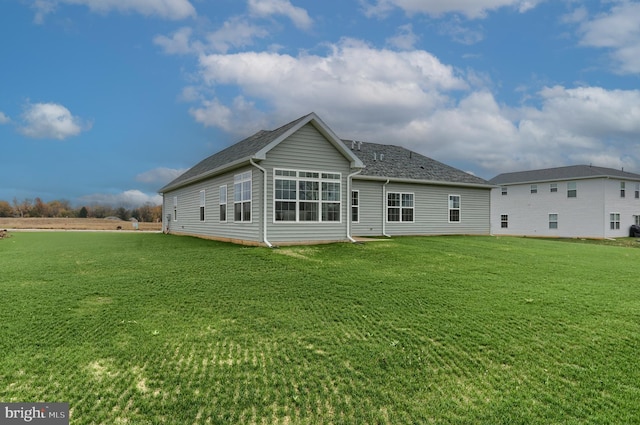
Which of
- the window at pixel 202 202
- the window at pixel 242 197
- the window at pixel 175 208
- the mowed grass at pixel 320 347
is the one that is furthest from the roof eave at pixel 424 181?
the window at pixel 175 208

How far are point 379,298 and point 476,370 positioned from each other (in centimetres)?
262

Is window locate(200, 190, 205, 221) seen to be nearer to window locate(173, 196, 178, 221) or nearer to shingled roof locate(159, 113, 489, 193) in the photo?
shingled roof locate(159, 113, 489, 193)

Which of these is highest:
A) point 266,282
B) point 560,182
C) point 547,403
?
point 560,182

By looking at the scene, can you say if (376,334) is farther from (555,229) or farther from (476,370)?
(555,229)

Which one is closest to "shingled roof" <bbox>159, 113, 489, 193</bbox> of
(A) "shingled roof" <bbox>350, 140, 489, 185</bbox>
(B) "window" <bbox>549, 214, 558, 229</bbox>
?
(A) "shingled roof" <bbox>350, 140, 489, 185</bbox>

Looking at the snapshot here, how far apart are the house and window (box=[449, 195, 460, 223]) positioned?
54 millimetres

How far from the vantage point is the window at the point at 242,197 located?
14.5 meters

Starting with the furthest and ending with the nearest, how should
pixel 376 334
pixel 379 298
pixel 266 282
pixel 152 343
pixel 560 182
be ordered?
pixel 560 182, pixel 266 282, pixel 379 298, pixel 376 334, pixel 152 343

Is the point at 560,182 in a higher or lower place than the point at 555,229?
higher

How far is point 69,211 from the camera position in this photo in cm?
6175

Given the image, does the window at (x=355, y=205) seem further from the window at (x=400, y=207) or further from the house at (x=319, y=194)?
the window at (x=400, y=207)

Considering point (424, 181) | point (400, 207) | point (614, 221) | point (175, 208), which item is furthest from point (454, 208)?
point (175, 208)

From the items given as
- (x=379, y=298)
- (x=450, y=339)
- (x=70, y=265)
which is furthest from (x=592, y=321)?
(x=70, y=265)

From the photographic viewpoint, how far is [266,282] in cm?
803
